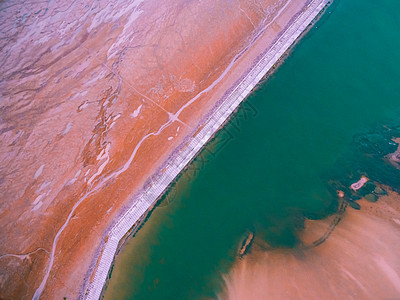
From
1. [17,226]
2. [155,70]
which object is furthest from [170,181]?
[17,226]

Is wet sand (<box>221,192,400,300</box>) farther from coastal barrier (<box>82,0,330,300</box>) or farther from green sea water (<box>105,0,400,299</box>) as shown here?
coastal barrier (<box>82,0,330,300</box>)

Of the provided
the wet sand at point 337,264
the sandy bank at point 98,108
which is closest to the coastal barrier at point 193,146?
the sandy bank at point 98,108

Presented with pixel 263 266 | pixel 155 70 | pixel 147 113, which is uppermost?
pixel 155 70

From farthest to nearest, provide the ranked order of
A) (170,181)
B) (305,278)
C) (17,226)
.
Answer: (170,181), (17,226), (305,278)

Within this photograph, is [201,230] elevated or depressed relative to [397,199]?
elevated

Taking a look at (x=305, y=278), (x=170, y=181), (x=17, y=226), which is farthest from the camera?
(x=170, y=181)

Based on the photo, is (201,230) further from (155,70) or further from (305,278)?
(155,70)

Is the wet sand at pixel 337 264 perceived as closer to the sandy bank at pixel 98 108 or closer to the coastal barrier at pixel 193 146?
the coastal barrier at pixel 193 146
